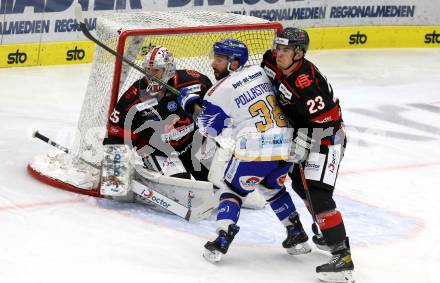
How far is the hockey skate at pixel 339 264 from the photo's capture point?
443 cm

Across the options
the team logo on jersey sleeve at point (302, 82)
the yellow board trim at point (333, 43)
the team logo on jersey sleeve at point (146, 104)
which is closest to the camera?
the team logo on jersey sleeve at point (302, 82)

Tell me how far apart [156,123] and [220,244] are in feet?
3.78

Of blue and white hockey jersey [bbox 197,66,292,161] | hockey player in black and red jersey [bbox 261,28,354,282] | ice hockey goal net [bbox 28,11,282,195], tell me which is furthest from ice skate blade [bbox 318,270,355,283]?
ice hockey goal net [bbox 28,11,282,195]

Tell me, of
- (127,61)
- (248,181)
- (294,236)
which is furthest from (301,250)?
(127,61)

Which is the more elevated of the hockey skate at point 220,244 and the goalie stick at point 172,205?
the hockey skate at point 220,244

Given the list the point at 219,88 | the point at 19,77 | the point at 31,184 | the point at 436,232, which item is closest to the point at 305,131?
the point at 219,88

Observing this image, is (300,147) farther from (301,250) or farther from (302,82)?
(301,250)

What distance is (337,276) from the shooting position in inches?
175

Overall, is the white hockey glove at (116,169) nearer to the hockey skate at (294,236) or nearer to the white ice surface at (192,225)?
the white ice surface at (192,225)

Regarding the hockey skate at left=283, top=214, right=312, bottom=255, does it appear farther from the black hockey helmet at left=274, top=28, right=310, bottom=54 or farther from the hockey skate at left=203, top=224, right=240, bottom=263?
the black hockey helmet at left=274, top=28, right=310, bottom=54

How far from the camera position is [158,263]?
4.60 m

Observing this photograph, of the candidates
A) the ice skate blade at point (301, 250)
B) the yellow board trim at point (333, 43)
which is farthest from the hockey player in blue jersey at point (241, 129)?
the yellow board trim at point (333, 43)

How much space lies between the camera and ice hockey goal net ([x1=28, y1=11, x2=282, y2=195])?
557 centimetres

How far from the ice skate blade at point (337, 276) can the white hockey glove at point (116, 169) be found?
1357 millimetres
